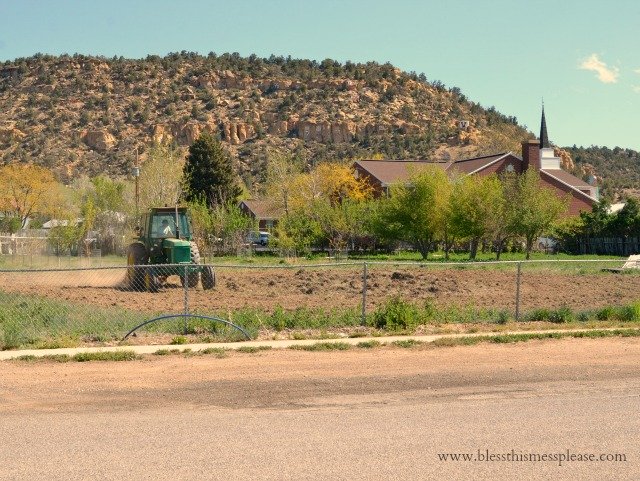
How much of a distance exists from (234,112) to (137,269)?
89620 millimetres

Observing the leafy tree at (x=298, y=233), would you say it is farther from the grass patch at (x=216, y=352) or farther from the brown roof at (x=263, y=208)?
the grass patch at (x=216, y=352)

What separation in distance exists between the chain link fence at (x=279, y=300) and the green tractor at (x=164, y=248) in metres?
0.09

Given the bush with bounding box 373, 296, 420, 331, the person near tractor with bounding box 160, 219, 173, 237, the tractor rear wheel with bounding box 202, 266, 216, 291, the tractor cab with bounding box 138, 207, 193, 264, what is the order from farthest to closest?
the person near tractor with bounding box 160, 219, 173, 237 → the tractor cab with bounding box 138, 207, 193, 264 → the tractor rear wheel with bounding box 202, 266, 216, 291 → the bush with bounding box 373, 296, 420, 331

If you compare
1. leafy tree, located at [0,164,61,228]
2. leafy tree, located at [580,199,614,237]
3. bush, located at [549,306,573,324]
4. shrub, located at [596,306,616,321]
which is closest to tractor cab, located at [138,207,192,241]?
bush, located at [549,306,573,324]

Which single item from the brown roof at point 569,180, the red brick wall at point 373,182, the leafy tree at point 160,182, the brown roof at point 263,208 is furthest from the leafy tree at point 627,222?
the leafy tree at point 160,182

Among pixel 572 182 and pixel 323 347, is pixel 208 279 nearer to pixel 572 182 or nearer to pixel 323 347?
pixel 323 347

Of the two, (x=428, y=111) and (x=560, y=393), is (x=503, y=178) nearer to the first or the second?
(x=560, y=393)

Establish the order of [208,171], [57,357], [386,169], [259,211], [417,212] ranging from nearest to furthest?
[57,357] < [417,212] < [208,171] < [386,169] < [259,211]

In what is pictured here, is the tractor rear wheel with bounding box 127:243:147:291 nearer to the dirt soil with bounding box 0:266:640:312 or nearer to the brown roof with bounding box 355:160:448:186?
the dirt soil with bounding box 0:266:640:312

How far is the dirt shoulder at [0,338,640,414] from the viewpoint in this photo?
1089 centimetres

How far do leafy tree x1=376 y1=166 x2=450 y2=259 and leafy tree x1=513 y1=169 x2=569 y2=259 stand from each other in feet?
14.8

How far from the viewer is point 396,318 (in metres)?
17.3

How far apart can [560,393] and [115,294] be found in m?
15.9

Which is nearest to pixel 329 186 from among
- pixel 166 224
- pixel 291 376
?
pixel 166 224
